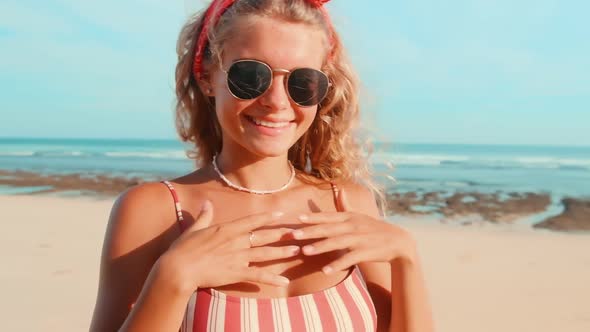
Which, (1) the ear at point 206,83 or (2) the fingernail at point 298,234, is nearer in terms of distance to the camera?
(2) the fingernail at point 298,234

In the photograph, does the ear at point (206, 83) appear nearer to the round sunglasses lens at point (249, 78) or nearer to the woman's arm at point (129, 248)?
the round sunglasses lens at point (249, 78)

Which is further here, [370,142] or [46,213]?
[46,213]

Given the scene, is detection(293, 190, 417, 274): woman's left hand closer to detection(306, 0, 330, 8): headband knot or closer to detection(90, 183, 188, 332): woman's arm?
detection(90, 183, 188, 332): woman's arm

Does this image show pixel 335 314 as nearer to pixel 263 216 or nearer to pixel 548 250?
pixel 263 216

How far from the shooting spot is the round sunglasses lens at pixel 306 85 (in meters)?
2.31

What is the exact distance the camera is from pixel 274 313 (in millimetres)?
2207

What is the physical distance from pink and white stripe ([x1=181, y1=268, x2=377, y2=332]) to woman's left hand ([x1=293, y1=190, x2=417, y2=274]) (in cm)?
16

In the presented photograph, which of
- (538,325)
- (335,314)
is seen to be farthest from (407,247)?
(538,325)

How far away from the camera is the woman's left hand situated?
2.22 metres

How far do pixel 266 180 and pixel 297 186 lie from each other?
0.19 meters

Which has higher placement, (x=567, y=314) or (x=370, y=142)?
(x=370, y=142)

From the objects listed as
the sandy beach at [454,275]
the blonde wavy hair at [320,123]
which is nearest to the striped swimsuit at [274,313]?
the blonde wavy hair at [320,123]

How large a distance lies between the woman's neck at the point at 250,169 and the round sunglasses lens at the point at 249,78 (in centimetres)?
42

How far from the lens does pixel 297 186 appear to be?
2801 millimetres
